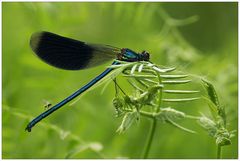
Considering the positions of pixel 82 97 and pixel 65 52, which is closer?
pixel 65 52

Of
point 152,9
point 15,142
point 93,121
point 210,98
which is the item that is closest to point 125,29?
point 152,9

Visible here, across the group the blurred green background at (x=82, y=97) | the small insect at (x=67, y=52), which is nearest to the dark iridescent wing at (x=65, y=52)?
the small insect at (x=67, y=52)

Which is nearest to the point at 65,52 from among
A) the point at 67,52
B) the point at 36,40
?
the point at 67,52

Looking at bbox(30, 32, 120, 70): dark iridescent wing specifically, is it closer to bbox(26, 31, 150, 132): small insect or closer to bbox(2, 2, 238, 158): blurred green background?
bbox(26, 31, 150, 132): small insect

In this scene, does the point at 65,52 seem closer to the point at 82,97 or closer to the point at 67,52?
the point at 67,52

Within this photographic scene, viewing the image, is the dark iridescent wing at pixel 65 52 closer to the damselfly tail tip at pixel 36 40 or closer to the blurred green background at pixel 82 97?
the damselfly tail tip at pixel 36 40

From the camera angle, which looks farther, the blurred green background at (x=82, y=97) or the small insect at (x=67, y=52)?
the blurred green background at (x=82, y=97)

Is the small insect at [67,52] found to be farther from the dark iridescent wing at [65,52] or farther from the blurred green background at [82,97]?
A: the blurred green background at [82,97]

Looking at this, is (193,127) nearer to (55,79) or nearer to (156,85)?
(55,79)

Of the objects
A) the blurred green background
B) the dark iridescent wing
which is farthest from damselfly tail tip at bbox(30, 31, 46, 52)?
the blurred green background
